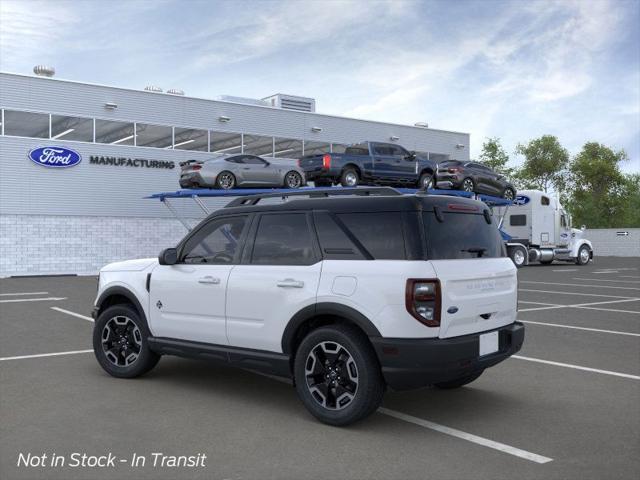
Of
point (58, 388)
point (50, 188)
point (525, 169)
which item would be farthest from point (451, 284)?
point (525, 169)

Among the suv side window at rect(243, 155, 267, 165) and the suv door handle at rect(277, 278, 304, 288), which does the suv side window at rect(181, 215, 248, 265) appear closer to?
the suv door handle at rect(277, 278, 304, 288)

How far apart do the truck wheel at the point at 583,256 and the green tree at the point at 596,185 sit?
130ft

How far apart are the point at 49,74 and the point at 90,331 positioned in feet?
68.6

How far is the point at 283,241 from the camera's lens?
5.69m

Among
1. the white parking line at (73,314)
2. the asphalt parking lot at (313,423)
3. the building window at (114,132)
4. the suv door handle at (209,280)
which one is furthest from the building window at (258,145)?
the suv door handle at (209,280)

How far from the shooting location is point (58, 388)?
6.29 m

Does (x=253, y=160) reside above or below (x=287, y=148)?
below

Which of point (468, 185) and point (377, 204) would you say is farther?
point (468, 185)

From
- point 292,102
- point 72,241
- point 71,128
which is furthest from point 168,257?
point 292,102

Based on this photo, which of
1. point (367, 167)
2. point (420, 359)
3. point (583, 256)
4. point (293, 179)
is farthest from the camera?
point (583, 256)

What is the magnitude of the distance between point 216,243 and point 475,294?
8.12 feet

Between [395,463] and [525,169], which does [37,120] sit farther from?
[525,169]

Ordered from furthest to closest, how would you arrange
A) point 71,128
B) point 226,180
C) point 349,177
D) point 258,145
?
point 258,145 < point 71,128 < point 226,180 < point 349,177

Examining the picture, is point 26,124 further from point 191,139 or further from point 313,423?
point 313,423
